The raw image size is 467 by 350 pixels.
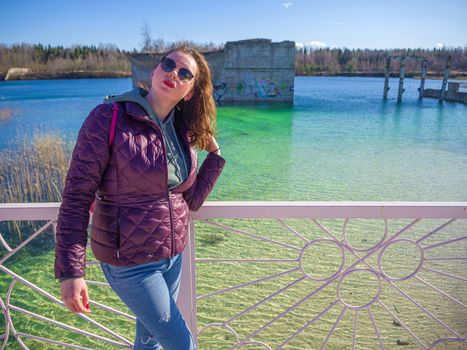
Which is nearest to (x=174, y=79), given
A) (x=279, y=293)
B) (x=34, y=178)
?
(x=279, y=293)

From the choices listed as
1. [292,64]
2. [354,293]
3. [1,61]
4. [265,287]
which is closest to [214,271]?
[265,287]

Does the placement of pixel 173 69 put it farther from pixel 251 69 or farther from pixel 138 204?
pixel 251 69

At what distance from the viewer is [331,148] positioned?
14.2 metres

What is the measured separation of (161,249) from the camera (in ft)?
4.35

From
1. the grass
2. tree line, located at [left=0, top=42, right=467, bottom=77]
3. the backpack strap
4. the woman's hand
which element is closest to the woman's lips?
the backpack strap

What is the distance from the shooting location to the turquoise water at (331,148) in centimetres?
899

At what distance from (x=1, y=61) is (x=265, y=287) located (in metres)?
68.9

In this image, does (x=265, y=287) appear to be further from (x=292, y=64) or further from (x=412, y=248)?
(x=292, y=64)

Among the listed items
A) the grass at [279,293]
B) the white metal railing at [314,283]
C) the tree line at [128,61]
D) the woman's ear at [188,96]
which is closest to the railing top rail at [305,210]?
the white metal railing at [314,283]

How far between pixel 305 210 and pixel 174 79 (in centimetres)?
79

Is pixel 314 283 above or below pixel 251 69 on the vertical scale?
below

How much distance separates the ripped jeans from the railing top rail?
351 millimetres

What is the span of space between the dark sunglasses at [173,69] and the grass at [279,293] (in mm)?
1737

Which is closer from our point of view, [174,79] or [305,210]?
[174,79]
